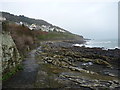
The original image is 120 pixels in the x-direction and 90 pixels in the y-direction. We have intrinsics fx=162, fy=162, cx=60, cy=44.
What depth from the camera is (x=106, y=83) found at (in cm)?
1434

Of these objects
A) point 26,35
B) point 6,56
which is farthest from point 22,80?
point 26,35

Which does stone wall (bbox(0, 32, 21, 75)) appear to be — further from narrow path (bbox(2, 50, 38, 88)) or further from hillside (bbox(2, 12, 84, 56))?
hillside (bbox(2, 12, 84, 56))

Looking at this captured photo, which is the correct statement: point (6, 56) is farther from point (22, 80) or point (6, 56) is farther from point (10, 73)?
point (22, 80)

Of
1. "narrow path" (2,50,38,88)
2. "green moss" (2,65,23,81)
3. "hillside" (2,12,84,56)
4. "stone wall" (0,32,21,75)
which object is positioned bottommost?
"narrow path" (2,50,38,88)

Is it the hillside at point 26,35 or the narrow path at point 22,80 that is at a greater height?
the hillside at point 26,35

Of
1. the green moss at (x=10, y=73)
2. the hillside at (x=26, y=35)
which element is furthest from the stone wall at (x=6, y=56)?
the hillside at (x=26, y=35)

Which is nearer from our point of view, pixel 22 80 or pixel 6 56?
pixel 22 80

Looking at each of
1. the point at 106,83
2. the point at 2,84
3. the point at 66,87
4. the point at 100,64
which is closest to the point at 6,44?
the point at 2,84

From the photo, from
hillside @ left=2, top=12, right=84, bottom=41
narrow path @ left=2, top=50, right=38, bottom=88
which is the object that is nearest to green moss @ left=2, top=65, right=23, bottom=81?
narrow path @ left=2, top=50, right=38, bottom=88

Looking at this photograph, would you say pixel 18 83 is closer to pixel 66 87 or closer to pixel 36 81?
pixel 36 81

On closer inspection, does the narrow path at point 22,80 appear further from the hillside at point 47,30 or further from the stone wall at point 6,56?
the hillside at point 47,30

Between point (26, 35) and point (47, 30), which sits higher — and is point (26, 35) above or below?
below

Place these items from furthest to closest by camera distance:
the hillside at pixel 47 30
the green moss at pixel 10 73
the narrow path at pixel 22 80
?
the hillside at pixel 47 30 → the green moss at pixel 10 73 → the narrow path at pixel 22 80

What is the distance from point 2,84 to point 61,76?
558 centimetres
